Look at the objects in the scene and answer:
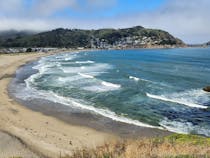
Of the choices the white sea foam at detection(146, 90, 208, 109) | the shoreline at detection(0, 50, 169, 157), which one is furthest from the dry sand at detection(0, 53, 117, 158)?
the white sea foam at detection(146, 90, 208, 109)

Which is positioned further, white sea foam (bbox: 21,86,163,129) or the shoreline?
white sea foam (bbox: 21,86,163,129)

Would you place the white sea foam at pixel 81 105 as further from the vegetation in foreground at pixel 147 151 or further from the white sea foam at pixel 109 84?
the vegetation in foreground at pixel 147 151

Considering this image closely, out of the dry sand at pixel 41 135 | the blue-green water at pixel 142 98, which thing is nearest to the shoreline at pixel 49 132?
the dry sand at pixel 41 135

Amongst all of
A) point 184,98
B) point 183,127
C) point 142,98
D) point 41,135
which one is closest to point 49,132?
point 41,135

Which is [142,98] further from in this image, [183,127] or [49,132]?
[49,132]

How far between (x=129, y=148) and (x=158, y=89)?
96.6 feet

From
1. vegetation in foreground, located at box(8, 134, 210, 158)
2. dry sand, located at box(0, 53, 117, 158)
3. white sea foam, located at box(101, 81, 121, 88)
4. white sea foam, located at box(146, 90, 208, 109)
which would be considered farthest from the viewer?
white sea foam, located at box(101, 81, 121, 88)

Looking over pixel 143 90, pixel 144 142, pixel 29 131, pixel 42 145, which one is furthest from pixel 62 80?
pixel 144 142

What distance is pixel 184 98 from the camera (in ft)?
119

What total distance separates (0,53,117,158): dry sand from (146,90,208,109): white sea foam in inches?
464

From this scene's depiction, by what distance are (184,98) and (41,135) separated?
1771cm

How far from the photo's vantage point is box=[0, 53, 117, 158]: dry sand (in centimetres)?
2113

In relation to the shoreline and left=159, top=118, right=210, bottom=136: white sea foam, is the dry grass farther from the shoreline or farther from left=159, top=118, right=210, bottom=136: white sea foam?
left=159, top=118, right=210, bottom=136: white sea foam

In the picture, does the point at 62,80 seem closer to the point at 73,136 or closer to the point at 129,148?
the point at 73,136
